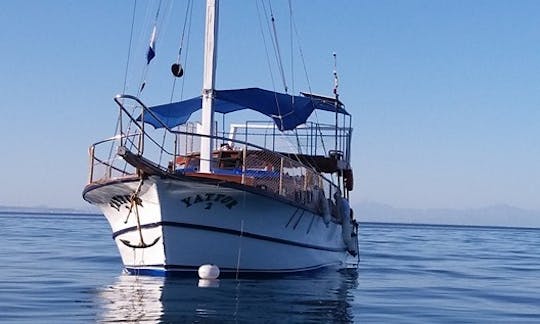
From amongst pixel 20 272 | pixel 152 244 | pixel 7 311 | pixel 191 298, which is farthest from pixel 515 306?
pixel 20 272

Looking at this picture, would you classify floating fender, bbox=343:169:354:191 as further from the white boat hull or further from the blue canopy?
the white boat hull

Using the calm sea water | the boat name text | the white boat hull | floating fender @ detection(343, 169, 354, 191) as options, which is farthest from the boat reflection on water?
Answer: floating fender @ detection(343, 169, 354, 191)

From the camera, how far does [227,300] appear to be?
11.6 metres

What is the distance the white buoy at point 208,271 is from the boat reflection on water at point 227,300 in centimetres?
17

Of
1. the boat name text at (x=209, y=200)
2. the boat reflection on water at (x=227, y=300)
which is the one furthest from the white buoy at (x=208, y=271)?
the boat name text at (x=209, y=200)

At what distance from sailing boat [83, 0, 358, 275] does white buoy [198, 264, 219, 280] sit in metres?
0.13

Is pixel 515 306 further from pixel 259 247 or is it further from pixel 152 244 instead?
pixel 152 244

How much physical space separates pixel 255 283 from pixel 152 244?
187 cm

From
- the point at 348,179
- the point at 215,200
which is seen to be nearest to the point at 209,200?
the point at 215,200

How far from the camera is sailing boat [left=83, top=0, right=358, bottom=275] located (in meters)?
13.2

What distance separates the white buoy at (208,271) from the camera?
537 inches

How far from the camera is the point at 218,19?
16.4 metres

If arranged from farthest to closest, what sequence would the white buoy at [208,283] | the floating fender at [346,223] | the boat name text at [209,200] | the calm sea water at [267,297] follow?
1. the floating fender at [346,223]
2. the boat name text at [209,200]
3. the white buoy at [208,283]
4. the calm sea water at [267,297]

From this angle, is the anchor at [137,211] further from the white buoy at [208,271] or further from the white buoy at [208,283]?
the white buoy at [208,283]
